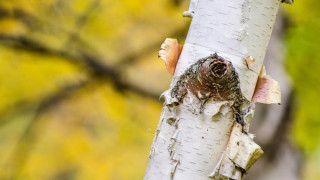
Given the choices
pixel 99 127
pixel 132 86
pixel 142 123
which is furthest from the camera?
pixel 99 127

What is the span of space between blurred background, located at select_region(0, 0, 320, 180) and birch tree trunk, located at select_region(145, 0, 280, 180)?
182cm

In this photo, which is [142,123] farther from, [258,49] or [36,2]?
[258,49]

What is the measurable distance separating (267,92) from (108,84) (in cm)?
296

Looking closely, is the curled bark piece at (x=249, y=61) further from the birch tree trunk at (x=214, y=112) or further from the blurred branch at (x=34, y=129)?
the blurred branch at (x=34, y=129)

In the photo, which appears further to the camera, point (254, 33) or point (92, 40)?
point (92, 40)

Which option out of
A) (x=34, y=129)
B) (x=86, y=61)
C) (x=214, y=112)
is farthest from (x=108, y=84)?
(x=214, y=112)

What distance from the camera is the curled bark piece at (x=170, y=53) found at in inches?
38.2

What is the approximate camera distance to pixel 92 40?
14.5 ft

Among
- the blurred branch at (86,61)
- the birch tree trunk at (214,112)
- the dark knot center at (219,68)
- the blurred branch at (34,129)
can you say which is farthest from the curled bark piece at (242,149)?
the blurred branch at (34,129)

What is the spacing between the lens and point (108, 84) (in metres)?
3.85

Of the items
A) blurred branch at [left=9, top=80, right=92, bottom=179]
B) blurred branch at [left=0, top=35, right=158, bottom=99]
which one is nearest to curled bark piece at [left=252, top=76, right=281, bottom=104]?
blurred branch at [left=0, top=35, right=158, bottom=99]

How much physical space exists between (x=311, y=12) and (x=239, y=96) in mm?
2527

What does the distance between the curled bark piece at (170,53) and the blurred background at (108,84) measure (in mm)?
1810

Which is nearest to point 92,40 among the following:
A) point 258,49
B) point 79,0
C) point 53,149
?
point 79,0
